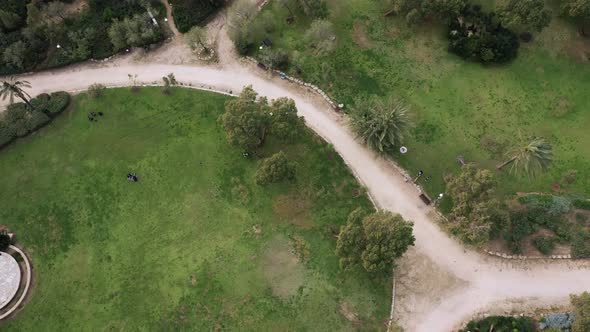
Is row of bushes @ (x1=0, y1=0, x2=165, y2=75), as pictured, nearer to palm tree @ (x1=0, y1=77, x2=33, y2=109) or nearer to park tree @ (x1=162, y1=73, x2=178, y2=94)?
palm tree @ (x1=0, y1=77, x2=33, y2=109)

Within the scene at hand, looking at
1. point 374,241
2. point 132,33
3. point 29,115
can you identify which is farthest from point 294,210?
point 29,115

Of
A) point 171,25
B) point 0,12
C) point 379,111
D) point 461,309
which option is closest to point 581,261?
point 461,309

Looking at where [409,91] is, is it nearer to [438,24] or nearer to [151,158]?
[438,24]

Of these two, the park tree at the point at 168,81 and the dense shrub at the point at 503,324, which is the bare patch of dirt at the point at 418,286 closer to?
the dense shrub at the point at 503,324

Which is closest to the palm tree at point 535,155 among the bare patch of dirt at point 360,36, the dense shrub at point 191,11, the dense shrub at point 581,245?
the dense shrub at point 581,245

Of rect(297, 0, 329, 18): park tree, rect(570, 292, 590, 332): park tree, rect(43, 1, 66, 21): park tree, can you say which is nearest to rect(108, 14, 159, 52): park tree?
rect(43, 1, 66, 21): park tree

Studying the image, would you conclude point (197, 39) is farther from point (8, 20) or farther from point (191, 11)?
point (8, 20)

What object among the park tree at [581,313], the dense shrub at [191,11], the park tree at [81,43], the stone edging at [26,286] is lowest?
the stone edging at [26,286]
